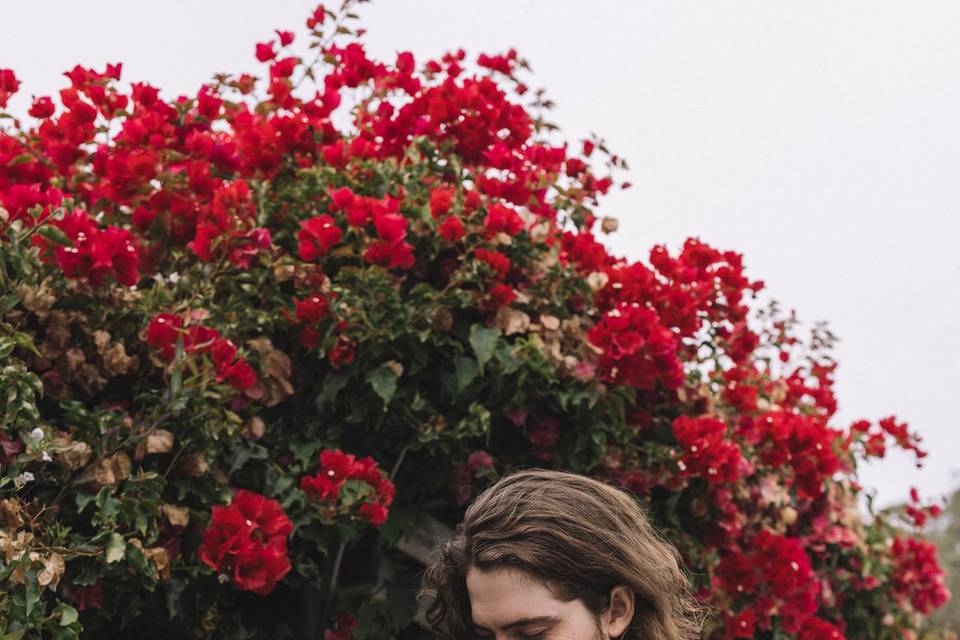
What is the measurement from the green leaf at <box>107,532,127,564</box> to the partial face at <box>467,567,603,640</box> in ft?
2.28

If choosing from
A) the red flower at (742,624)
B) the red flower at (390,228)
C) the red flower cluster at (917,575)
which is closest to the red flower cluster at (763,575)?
the red flower at (742,624)

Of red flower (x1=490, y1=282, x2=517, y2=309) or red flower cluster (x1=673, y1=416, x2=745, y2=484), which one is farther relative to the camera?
red flower cluster (x1=673, y1=416, x2=745, y2=484)

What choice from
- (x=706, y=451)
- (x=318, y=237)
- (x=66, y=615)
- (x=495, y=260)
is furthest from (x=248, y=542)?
(x=706, y=451)

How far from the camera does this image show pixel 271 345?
2.83 m

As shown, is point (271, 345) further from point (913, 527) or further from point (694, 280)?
→ point (913, 527)

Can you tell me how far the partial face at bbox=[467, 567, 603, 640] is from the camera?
1979mm

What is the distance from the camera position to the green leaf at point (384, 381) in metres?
2.71

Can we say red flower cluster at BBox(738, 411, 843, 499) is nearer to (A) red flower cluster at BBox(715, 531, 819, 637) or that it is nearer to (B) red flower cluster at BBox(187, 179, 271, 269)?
(A) red flower cluster at BBox(715, 531, 819, 637)

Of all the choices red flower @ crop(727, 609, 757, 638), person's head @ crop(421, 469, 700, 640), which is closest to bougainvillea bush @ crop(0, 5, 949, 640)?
red flower @ crop(727, 609, 757, 638)

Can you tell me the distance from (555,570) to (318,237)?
112 centimetres

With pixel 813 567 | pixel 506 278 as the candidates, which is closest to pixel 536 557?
pixel 506 278

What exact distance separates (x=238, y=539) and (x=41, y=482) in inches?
15.6

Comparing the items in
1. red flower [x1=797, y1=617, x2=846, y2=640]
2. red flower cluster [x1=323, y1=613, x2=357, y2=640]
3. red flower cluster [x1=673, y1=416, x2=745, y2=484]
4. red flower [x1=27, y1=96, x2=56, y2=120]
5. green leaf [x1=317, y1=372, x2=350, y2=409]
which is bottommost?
red flower [x1=797, y1=617, x2=846, y2=640]

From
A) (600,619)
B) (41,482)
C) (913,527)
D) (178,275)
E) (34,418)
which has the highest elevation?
(178,275)
